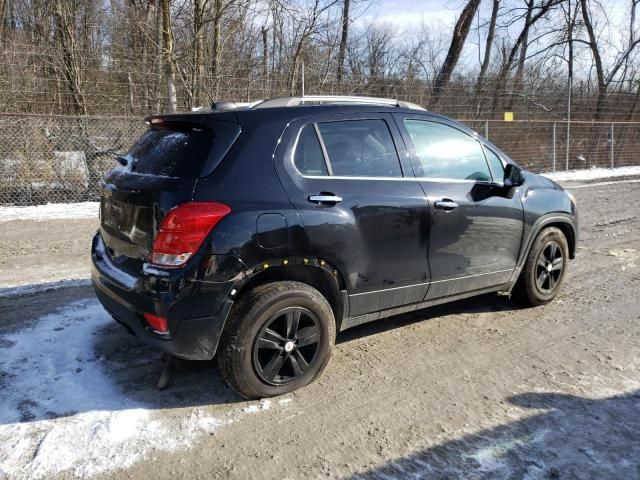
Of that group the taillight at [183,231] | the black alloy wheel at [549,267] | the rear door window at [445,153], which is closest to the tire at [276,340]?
the taillight at [183,231]

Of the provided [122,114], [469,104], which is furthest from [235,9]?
[469,104]

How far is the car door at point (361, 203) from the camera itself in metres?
3.44

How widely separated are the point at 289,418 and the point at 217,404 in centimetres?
49

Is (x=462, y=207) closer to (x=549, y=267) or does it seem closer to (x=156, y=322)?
(x=549, y=267)

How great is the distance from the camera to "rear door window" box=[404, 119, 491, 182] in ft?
13.5

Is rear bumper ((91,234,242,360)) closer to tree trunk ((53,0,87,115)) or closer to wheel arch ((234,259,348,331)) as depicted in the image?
wheel arch ((234,259,348,331))

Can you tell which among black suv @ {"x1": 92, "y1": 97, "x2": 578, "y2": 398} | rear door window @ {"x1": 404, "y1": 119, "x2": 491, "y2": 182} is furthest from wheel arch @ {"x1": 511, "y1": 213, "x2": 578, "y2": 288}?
rear door window @ {"x1": 404, "y1": 119, "x2": 491, "y2": 182}

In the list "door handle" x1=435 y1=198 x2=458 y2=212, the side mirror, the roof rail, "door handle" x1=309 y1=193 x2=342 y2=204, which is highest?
the roof rail

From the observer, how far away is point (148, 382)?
3623 mm

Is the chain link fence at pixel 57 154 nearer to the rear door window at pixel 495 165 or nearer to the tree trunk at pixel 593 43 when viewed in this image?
the rear door window at pixel 495 165

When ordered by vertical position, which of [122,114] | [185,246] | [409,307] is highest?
[122,114]

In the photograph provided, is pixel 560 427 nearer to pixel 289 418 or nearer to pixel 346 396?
pixel 346 396

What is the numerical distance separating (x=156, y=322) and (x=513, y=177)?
10.00ft

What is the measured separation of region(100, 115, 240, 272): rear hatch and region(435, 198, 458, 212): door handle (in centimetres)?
160
